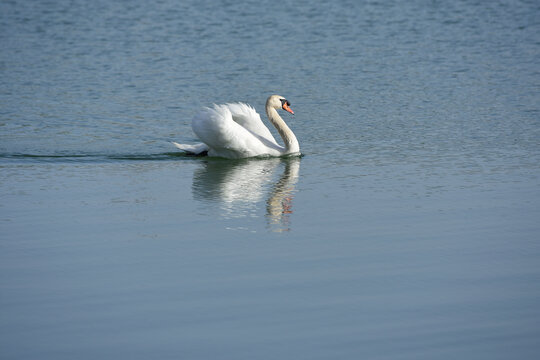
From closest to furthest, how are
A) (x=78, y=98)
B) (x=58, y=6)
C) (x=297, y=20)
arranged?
(x=78, y=98) → (x=297, y=20) → (x=58, y=6)

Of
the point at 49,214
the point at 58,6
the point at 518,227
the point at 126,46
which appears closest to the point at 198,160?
the point at 49,214

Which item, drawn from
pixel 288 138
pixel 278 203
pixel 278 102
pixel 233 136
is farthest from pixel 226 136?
pixel 278 203

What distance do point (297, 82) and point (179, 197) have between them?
7.98 m

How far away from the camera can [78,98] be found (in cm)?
1590

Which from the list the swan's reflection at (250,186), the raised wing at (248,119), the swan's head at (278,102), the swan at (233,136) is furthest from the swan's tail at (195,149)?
the swan's head at (278,102)

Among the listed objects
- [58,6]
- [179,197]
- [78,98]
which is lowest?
[179,197]

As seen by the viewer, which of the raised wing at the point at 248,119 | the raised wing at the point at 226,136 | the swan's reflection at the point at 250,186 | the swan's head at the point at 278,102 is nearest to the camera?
the swan's reflection at the point at 250,186

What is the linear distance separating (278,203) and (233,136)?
3.06 m

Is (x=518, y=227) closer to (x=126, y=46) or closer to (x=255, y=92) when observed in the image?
(x=255, y=92)

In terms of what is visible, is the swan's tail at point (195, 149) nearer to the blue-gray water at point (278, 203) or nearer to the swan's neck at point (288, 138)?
the blue-gray water at point (278, 203)

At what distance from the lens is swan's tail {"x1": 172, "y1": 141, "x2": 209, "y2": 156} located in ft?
40.3

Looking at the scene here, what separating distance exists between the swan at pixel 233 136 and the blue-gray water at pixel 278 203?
0.72 feet

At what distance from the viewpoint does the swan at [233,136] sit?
12.1 m

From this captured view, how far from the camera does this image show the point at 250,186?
10289 mm
